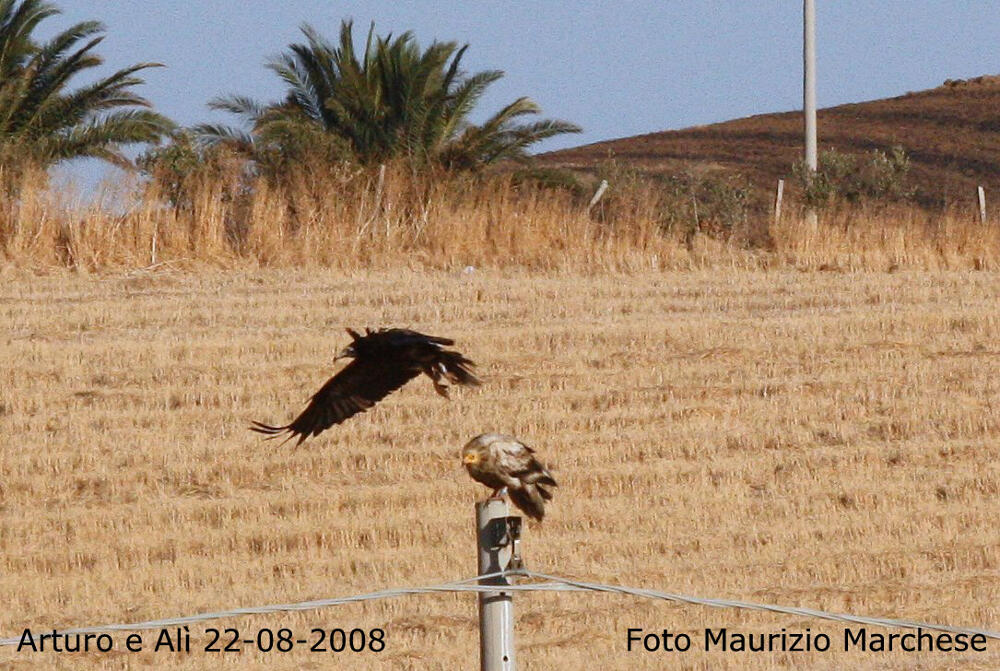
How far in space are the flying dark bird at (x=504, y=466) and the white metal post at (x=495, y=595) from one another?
0.81m

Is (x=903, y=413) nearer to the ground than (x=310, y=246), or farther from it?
nearer to the ground

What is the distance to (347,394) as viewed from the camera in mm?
6473

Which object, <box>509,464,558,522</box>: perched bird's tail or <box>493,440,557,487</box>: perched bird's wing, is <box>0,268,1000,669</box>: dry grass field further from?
<box>493,440,557,487</box>: perched bird's wing

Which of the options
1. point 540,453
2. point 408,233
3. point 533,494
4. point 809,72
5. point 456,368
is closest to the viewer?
point 533,494

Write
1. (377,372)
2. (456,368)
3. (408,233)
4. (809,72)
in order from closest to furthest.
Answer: (456,368) → (377,372) → (408,233) → (809,72)

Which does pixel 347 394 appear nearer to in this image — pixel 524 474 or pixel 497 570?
pixel 524 474

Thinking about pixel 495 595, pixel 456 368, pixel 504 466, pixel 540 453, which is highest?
pixel 456 368

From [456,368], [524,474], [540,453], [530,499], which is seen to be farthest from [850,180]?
[524,474]

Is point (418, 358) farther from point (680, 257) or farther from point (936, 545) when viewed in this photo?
point (680, 257)

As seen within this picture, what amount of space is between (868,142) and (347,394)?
115 feet

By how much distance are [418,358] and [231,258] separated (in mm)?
11095

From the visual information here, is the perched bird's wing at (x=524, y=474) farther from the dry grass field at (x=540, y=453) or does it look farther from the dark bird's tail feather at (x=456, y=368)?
the dry grass field at (x=540, y=453)

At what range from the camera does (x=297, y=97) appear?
2302 centimetres

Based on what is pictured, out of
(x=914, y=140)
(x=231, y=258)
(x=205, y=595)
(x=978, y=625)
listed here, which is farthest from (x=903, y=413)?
(x=914, y=140)
